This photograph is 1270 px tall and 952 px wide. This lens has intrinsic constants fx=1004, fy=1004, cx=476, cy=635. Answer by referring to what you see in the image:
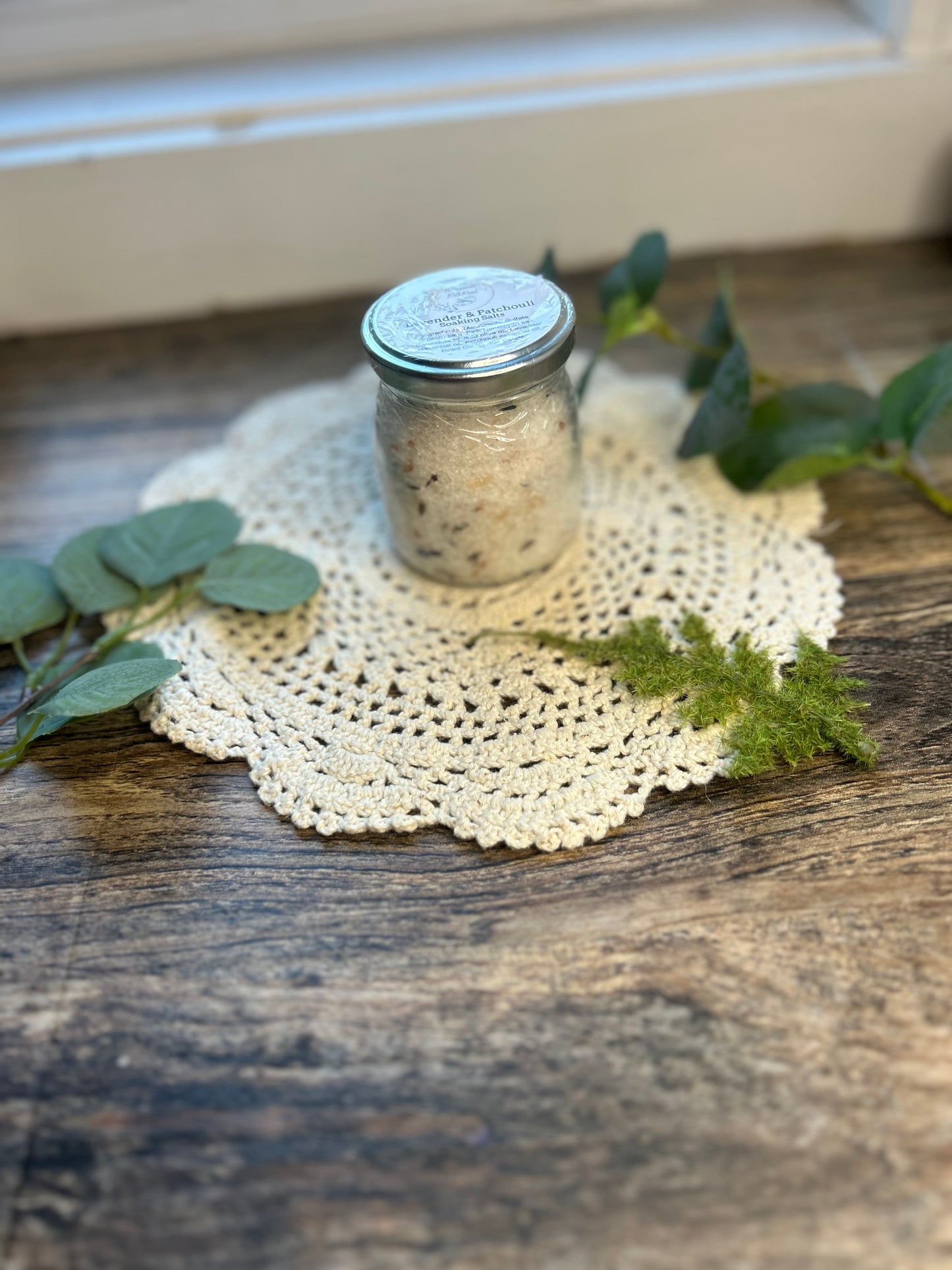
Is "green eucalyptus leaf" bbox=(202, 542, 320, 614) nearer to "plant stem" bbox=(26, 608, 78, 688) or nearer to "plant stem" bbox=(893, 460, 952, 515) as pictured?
"plant stem" bbox=(26, 608, 78, 688)

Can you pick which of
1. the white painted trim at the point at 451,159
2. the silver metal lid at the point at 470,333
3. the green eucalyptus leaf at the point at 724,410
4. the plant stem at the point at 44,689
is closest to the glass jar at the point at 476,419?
the silver metal lid at the point at 470,333

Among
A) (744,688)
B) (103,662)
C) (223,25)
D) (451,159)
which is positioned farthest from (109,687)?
(223,25)

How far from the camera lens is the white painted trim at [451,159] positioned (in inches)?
33.7

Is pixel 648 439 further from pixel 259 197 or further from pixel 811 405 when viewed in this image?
pixel 259 197

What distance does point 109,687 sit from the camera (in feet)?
1.86

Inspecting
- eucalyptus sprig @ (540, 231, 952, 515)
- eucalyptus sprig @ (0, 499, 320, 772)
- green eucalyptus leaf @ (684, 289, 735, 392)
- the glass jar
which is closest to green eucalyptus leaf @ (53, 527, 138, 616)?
eucalyptus sprig @ (0, 499, 320, 772)

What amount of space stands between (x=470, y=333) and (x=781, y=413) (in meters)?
0.27

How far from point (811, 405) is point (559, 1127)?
52cm

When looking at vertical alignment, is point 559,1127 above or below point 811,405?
below

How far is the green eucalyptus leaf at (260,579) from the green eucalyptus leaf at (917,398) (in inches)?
15.9

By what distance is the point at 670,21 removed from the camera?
3.02ft

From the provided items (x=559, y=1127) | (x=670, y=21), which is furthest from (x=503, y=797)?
(x=670, y=21)

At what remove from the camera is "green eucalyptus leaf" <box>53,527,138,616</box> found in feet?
2.14

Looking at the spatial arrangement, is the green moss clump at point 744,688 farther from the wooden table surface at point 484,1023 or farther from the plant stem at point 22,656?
the plant stem at point 22,656
